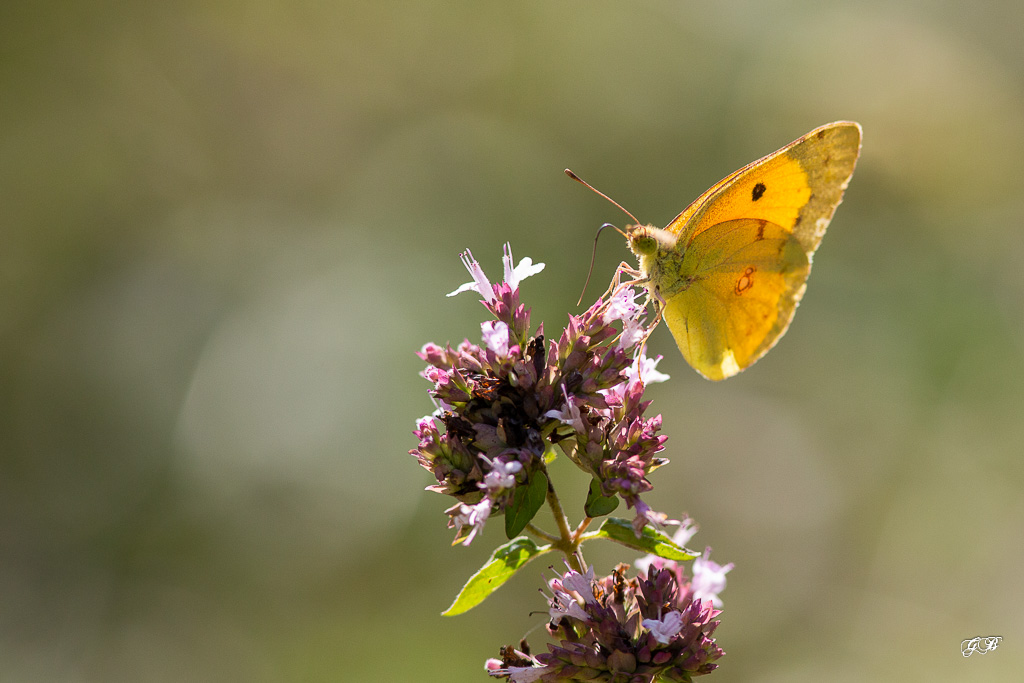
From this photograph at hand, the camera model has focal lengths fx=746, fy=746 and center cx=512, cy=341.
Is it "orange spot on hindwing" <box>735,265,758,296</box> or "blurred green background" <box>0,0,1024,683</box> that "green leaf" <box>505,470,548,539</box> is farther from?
"blurred green background" <box>0,0,1024,683</box>

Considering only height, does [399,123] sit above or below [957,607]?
above

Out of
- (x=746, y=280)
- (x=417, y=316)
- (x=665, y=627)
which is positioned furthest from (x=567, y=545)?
(x=417, y=316)

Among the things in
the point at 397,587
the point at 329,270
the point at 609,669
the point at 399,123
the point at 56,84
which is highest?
the point at 56,84

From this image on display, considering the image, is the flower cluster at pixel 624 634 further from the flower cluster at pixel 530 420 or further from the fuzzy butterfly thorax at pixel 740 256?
the fuzzy butterfly thorax at pixel 740 256

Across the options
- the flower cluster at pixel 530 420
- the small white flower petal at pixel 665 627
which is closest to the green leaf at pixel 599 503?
the flower cluster at pixel 530 420

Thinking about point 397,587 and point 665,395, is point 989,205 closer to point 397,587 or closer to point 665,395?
point 665,395

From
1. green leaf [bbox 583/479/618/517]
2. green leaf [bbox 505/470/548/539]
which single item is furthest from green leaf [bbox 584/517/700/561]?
green leaf [bbox 505/470/548/539]

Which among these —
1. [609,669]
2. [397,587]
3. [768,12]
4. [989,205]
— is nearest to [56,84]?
[397,587]
